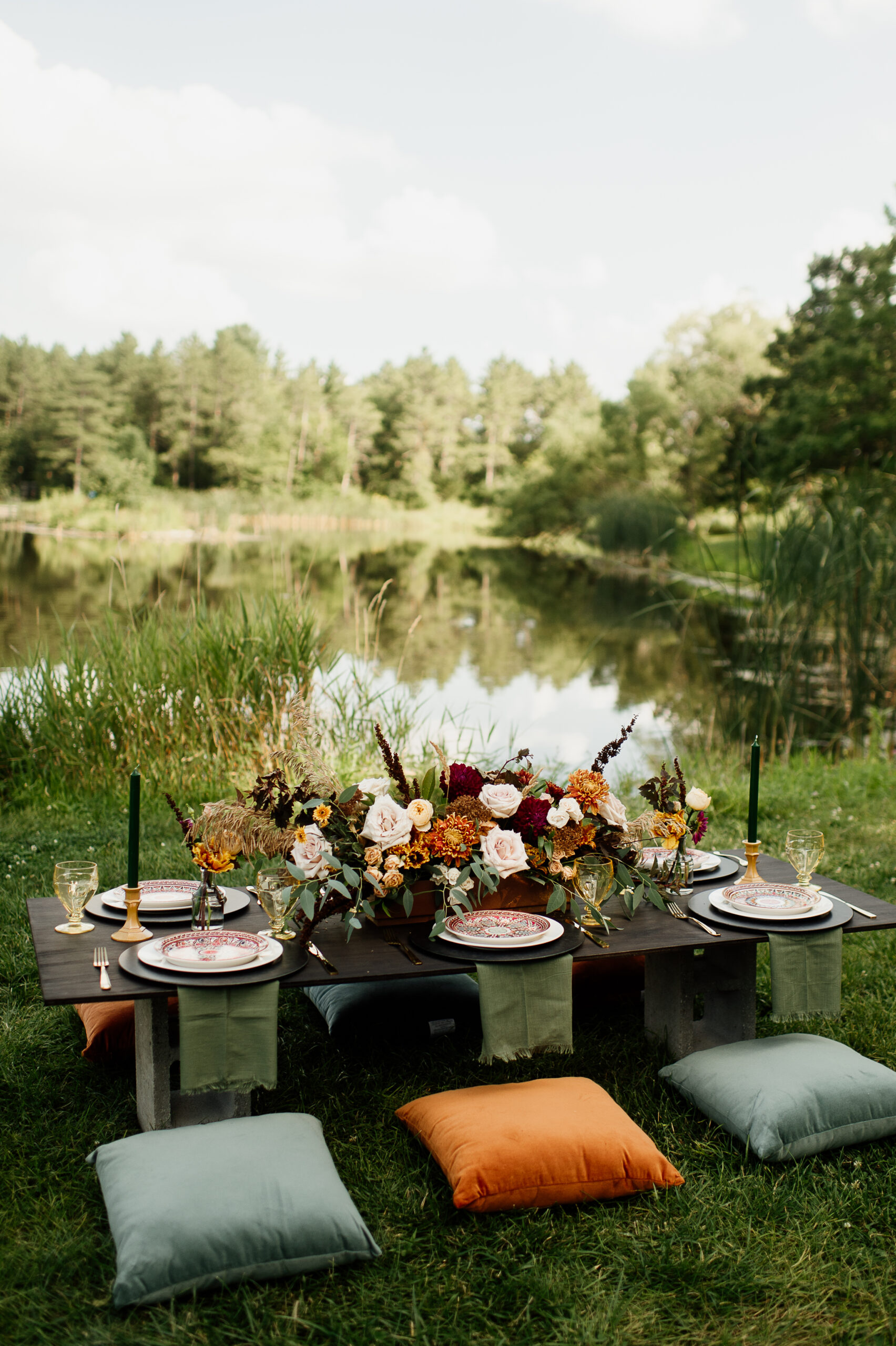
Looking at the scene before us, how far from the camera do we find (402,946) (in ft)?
7.77

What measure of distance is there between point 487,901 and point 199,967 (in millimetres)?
773

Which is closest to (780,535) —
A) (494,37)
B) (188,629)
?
(188,629)

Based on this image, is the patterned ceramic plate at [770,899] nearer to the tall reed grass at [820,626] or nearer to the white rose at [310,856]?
the white rose at [310,856]

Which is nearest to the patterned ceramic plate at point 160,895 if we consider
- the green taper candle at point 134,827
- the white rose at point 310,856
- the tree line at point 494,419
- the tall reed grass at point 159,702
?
the green taper candle at point 134,827

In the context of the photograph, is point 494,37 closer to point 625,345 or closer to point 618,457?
point 618,457

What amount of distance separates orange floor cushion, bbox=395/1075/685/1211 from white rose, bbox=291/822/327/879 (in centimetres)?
57

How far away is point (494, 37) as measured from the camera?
58.2ft

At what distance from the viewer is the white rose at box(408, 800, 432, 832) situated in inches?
94.7

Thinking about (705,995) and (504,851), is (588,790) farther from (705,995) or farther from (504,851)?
(705,995)

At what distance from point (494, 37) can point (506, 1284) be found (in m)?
19.8

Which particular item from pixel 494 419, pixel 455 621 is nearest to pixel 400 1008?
pixel 455 621

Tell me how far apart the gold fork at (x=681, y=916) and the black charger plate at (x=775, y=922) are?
0.07ft

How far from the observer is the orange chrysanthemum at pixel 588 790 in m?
2.57

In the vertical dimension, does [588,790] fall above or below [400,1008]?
above
